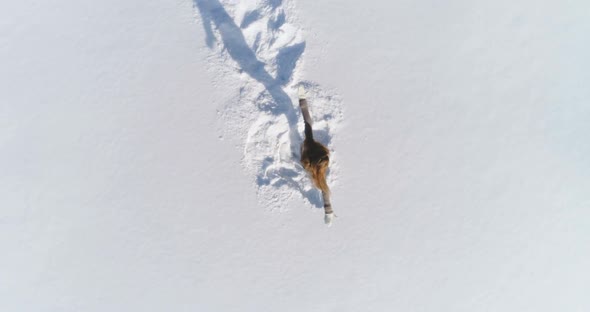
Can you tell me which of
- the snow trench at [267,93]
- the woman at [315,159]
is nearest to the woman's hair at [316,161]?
the woman at [315,159]

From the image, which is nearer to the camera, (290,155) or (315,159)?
(315,159)

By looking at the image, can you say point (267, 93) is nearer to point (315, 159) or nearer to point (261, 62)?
point (261, 62)

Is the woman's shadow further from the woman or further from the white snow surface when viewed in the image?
the woman

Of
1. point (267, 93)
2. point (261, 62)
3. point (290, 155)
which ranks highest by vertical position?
point (261, 62)

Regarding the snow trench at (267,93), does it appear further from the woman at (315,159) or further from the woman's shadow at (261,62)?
the woman at (315,159)

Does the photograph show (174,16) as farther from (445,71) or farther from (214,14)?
(445,71)

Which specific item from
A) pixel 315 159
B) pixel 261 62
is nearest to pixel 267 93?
pixel 261 62
